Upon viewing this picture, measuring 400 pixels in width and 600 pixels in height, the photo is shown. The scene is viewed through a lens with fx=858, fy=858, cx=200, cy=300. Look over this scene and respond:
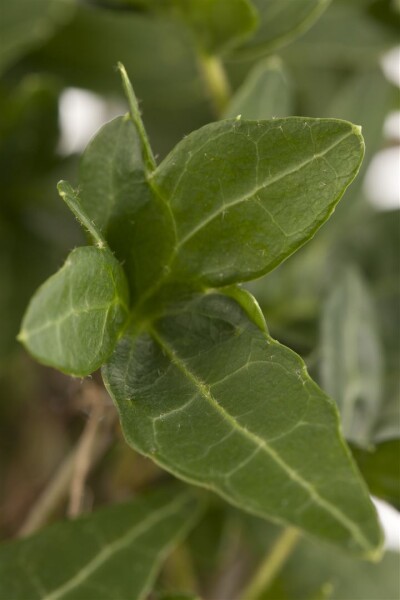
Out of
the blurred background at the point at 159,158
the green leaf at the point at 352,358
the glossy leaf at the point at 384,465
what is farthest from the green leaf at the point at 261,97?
the glossy leaf at the point at 384,465

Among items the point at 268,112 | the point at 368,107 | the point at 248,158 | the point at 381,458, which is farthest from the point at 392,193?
the point at 248,158

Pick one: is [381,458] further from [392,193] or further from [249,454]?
[392,193]

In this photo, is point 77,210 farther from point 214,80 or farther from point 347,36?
point 347,36

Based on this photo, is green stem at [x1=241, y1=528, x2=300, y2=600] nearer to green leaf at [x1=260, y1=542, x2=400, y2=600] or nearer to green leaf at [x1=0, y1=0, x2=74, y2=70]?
green leaf at [x1=260, y1=542, x2=400, y2=600]

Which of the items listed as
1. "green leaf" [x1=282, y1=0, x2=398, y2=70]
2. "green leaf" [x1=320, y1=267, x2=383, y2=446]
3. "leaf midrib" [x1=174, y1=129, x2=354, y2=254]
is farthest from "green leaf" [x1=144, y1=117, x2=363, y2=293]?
"green leaf" [x1=282, y1=0, x2=398, y2=70]

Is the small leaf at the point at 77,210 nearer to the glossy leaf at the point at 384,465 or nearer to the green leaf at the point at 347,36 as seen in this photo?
the glossy leaf at the point at 384,465


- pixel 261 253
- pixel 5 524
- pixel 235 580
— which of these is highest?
pixel 261 253
